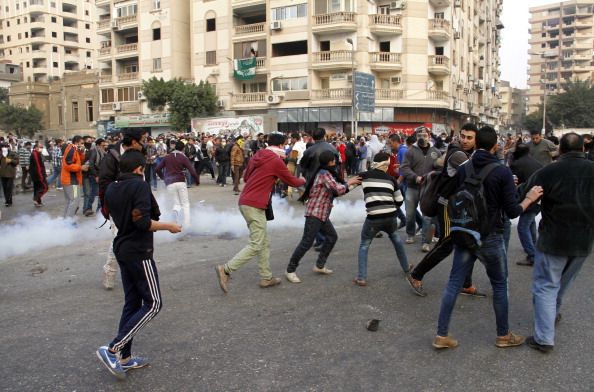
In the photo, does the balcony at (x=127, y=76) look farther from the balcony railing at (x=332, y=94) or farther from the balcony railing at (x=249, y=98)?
the balcony railing at (x=332, y=94)

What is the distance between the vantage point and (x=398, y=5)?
36.4 metres

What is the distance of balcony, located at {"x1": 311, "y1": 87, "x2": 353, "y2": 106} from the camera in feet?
117

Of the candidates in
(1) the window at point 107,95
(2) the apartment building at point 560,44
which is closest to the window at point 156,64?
(1) the window at point 107,95

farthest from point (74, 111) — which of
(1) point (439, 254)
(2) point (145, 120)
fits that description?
(1) point (439, 254)

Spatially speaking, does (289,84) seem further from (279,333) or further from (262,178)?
(279,333)

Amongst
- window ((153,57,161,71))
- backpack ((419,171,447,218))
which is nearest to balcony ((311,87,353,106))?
window ((153,57,161,71))

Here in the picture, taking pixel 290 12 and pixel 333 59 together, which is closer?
pixel 333 59

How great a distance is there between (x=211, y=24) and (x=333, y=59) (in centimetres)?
1150

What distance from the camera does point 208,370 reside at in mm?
3703

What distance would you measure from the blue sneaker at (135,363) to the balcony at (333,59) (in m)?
33.5

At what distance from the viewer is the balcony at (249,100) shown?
38.7m

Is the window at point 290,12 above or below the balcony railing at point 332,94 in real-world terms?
above

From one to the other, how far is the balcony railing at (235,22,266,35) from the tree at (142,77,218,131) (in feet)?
15.7

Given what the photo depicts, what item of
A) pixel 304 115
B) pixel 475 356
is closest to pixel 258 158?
pixel 475 356
